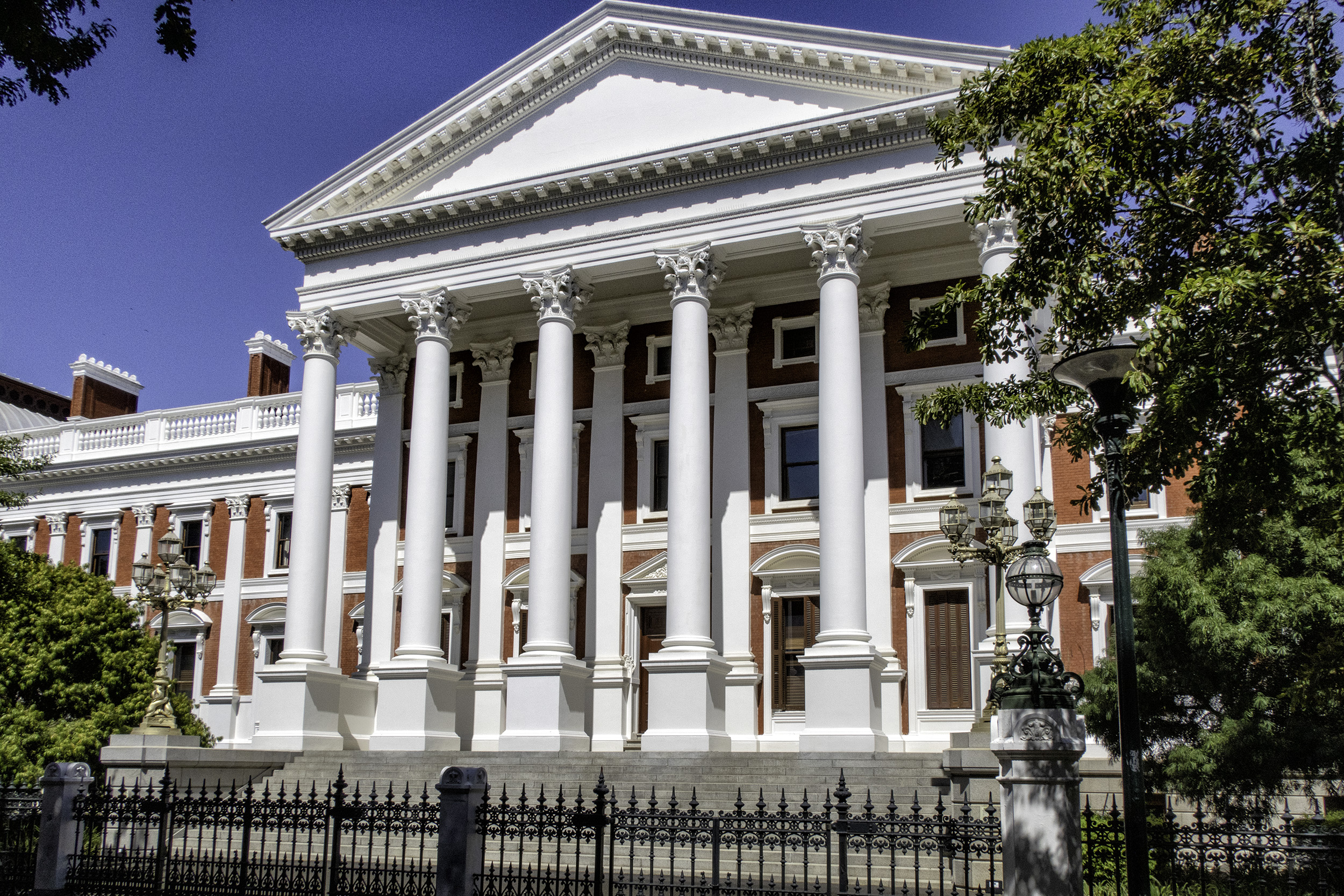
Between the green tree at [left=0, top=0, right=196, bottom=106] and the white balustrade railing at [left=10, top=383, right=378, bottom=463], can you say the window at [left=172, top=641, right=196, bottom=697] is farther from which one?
the green tree at [left=0, top=0, right=196, bottom=106]

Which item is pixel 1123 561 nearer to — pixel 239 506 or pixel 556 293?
pixel 556 293

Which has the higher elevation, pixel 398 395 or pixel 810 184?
pixel 810 184

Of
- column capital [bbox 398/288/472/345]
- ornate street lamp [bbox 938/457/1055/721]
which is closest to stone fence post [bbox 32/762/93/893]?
ornate street lamp [bbox 938/457/1055/721]

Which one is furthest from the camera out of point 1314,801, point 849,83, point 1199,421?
point 849,83

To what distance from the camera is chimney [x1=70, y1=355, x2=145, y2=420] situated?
162 ft

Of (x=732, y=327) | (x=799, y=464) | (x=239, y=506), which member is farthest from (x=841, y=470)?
(x=239, y=506)

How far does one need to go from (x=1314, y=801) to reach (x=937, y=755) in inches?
231

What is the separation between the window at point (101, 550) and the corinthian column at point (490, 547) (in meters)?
19.6

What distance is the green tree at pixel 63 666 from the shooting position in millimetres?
26312

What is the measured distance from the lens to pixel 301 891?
1462 centimetres

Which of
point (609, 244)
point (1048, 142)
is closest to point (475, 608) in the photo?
point (609, 244)

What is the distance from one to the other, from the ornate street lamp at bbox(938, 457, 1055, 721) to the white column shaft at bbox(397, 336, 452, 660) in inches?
518

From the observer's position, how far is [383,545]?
3297 centimetres

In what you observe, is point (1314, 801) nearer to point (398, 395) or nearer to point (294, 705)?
point (294, 705)
